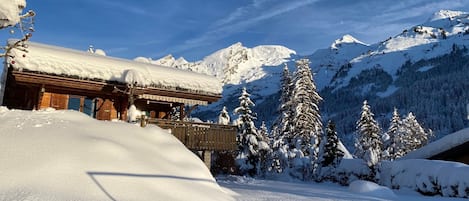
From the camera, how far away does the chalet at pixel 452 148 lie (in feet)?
77.6

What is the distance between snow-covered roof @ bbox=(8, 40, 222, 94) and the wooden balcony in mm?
2246

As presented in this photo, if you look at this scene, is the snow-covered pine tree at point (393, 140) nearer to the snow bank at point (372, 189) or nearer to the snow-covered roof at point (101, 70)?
the snow bank at point (372, 189)

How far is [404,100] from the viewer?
166250 mm

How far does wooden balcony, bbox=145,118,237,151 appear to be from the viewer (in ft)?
59.0

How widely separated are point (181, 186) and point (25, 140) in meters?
3.65

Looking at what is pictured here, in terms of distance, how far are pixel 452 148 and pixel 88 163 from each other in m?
23.0

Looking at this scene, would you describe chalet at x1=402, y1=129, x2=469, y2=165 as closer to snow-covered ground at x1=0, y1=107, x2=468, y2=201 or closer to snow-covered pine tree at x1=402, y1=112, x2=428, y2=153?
snow-covered ground at x1=0, y1=107, x2=468, y2=201

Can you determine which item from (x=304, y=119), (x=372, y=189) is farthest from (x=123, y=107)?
(x=304, y=119)

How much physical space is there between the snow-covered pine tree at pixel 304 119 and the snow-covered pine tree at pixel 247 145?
10.9 feet

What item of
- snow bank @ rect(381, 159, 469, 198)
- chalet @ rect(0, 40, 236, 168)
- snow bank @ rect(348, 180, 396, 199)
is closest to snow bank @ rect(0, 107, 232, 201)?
chalet @ rect(0, 40, 236, 168)

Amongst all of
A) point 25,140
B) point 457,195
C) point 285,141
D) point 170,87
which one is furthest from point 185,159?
point 285,141

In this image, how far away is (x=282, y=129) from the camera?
1490 inches

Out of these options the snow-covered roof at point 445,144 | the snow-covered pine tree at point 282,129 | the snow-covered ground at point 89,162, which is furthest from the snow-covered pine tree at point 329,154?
the snow-covered ground at point 89,162

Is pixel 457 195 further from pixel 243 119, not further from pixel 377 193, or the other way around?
pixel 243 119
